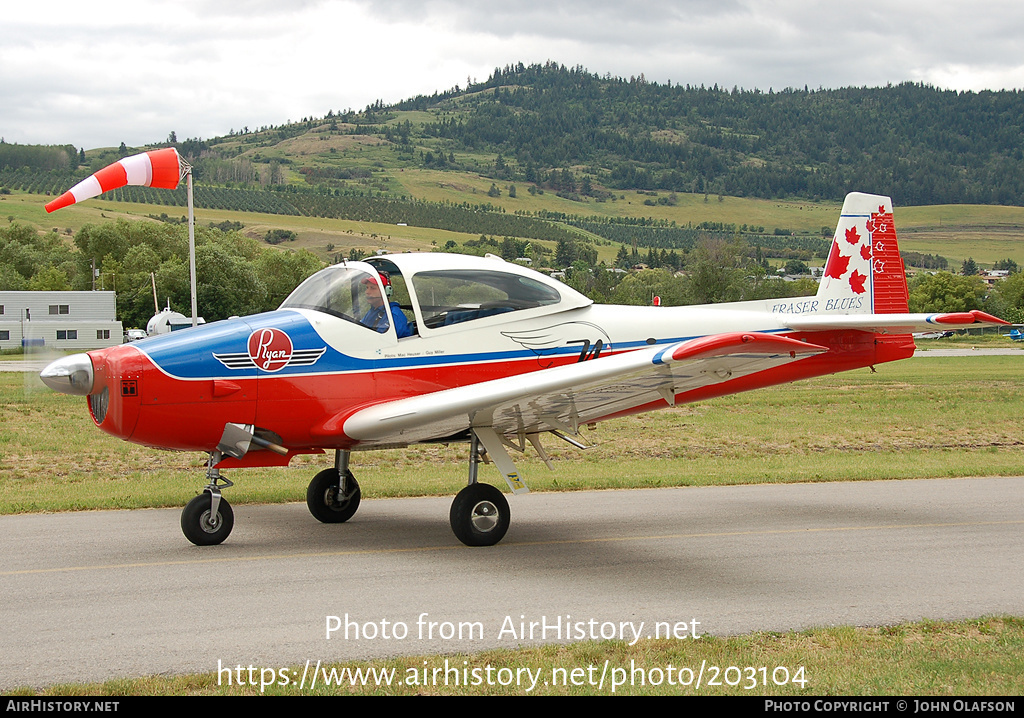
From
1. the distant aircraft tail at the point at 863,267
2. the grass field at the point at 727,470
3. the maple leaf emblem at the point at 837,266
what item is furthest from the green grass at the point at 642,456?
the maple leaf emblem at the point at 837,266

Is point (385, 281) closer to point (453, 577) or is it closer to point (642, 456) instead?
point (453, 577)

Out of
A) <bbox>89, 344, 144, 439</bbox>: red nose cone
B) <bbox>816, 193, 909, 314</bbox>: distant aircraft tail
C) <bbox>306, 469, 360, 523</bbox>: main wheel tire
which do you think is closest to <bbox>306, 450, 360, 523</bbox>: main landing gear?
<bbox>306, 469, 360, 523</bbox>: main wheel tire

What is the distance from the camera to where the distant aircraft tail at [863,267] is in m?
11.8


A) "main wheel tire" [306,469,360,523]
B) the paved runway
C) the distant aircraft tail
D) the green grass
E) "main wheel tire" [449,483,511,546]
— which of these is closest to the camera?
the paved runway

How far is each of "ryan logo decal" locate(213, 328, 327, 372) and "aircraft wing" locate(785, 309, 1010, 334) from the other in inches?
212

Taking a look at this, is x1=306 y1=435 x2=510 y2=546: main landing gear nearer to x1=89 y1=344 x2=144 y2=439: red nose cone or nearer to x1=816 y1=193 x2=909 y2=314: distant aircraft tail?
x1=89 y1=344 x2=144 y2=439: red nose cone

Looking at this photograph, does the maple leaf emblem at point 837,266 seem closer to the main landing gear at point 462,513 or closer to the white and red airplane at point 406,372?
the white and red airplane at point 406,372

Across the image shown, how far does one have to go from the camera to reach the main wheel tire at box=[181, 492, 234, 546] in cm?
874

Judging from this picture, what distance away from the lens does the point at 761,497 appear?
12.1 metres

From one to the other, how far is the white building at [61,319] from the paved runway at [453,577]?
7310 centimetres

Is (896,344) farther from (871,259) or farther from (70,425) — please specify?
(70,425)

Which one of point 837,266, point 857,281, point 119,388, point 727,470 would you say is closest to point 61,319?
point 727,470
